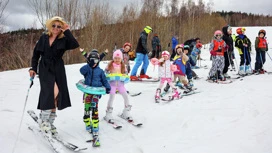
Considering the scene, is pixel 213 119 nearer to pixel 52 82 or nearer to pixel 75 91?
pixel 52 82

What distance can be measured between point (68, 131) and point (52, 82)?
113 cm

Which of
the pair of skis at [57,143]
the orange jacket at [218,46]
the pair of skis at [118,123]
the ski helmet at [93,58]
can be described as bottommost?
the pair of skis at [118,123]

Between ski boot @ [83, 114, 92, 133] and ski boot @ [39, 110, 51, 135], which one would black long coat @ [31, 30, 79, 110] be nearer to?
ski boot @ [39, 110, 51, 135]

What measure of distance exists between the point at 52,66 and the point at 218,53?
6.16 meters

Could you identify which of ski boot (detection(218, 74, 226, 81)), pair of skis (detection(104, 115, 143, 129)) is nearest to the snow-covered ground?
pair of skis (detection(104, 115, 143, 129))

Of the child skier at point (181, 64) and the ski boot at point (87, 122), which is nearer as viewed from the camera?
the ski boot at point (87, 122)

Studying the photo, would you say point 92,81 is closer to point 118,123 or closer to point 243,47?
point 118,123

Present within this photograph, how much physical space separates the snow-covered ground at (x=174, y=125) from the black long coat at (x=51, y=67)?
68 cm

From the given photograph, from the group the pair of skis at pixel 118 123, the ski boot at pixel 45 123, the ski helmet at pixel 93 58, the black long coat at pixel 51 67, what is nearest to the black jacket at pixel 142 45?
the pair of skis at pixel 118 123

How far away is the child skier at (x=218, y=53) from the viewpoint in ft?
26.6

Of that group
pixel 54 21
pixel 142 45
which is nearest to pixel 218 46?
pixel 142 45

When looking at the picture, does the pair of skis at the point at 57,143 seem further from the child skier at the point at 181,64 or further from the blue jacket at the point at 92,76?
the child skier at the point at 181,64

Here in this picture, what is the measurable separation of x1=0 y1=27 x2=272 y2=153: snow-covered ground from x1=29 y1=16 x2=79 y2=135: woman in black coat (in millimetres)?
605

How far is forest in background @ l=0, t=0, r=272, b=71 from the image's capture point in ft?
47.9
